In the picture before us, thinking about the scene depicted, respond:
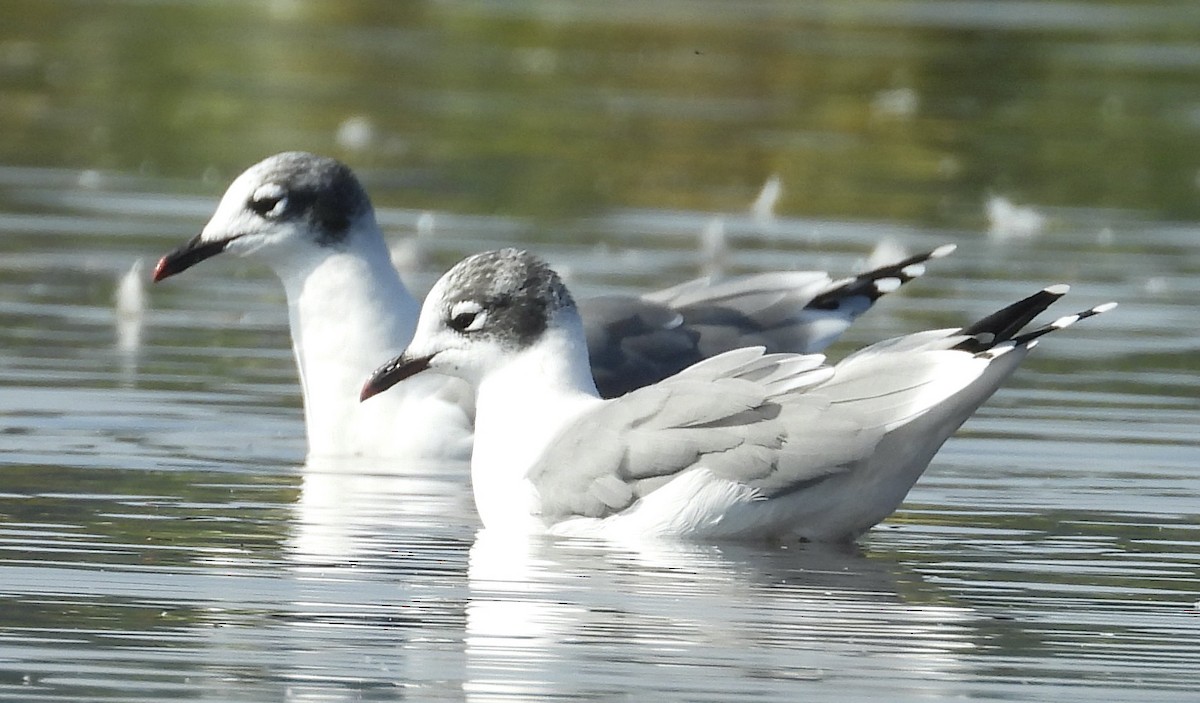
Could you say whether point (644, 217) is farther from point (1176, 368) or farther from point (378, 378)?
point (378, 378)

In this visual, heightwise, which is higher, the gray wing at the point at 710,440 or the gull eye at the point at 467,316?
the gull eye at the point at 467,316

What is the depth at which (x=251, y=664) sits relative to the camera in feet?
21.0

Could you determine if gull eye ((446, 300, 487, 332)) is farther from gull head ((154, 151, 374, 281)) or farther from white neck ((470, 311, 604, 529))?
gull head ((154, 151, 374, 281))

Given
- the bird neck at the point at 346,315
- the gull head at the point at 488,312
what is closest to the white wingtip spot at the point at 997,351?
the gull head at the point at 488,312

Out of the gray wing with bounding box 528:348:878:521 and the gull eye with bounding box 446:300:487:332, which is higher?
the gull eye with bounding box 446:300:487:332

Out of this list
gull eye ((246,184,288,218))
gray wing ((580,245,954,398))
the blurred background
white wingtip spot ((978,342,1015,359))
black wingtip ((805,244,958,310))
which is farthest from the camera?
the blurred background

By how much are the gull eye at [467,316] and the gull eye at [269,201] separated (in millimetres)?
1711

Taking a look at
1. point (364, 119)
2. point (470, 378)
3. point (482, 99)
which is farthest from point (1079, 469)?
point (482, 99)

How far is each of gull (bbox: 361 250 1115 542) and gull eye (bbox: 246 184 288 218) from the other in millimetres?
2087

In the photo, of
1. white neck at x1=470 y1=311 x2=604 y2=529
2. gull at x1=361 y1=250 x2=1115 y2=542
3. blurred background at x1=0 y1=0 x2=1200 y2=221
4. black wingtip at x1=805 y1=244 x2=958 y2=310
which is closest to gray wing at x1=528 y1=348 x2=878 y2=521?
gull at x1=361 y1=250 x2=1115 y2=542

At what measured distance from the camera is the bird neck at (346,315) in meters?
10.3

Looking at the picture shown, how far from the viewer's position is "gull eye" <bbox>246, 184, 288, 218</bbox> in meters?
10.3

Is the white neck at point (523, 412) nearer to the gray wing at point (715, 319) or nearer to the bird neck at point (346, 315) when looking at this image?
the gray wing at point (715, 319)

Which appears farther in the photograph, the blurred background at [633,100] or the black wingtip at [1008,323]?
the blurred background at [633,100]
